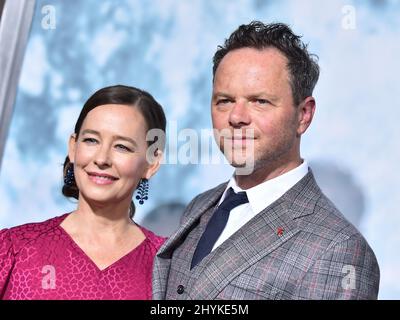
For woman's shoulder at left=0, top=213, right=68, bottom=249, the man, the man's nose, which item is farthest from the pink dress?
the man's nose

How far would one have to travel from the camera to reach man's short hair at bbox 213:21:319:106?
1.82 metres

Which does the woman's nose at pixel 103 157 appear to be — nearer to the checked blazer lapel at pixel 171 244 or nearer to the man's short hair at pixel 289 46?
the checked blazer lapel at pixel 171 244

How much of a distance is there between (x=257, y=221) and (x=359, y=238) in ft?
0.91

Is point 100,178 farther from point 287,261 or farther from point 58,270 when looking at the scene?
point 287,261

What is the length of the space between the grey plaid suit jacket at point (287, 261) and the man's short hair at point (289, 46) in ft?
0.89

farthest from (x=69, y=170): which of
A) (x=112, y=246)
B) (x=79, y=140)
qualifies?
(x=112, y=246)

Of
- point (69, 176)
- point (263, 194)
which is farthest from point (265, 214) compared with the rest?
point (69, 176)

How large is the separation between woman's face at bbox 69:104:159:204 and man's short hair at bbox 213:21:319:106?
381 millimetres

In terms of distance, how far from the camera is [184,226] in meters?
1.85

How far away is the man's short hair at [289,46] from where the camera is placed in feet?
5.96

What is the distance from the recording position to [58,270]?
5.98 ft
